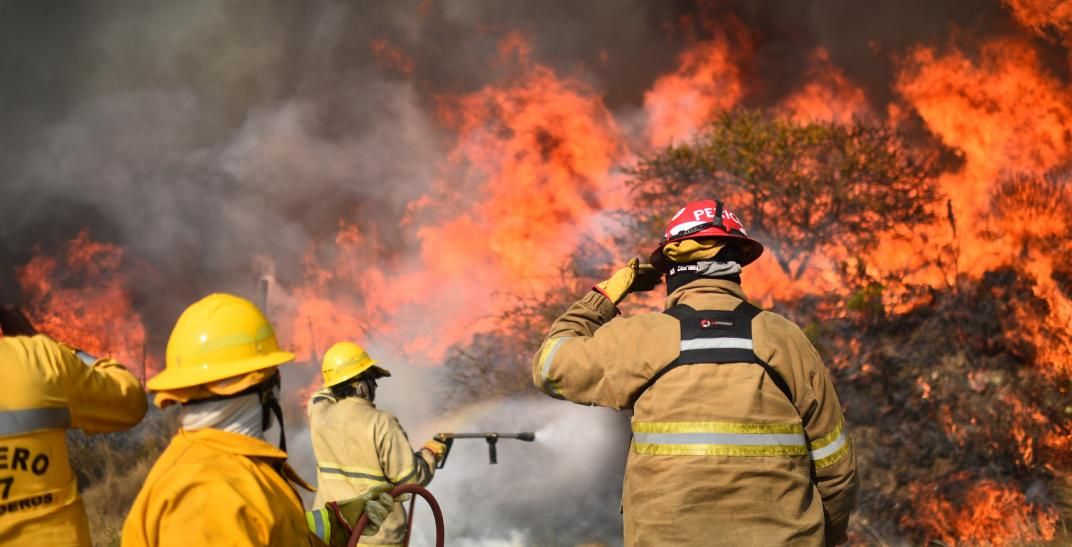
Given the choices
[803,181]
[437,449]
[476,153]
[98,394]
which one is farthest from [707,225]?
[476,153]

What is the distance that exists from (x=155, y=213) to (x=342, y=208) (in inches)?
115

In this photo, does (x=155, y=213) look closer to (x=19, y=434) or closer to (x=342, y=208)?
(x=342, y=208)

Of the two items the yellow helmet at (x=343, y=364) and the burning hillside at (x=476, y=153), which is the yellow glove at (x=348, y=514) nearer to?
the yellow helmet at (x=343, y=364)

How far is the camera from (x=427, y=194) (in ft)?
42.8

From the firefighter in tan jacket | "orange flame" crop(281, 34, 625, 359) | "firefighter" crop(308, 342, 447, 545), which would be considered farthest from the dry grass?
the firefighter in tan jacket

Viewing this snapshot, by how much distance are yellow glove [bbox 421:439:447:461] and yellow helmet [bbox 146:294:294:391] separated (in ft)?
10.1

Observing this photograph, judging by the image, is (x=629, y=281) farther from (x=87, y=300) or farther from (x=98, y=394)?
(x=87, y=300)

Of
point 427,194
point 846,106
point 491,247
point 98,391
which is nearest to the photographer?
point 98,391

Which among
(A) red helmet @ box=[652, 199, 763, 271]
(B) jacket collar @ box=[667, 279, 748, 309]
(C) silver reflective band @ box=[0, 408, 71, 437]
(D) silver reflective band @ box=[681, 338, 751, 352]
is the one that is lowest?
(D) silver reflective band @ box=[681, 338, 751, 352]

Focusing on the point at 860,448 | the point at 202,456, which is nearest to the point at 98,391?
the point at 202,456

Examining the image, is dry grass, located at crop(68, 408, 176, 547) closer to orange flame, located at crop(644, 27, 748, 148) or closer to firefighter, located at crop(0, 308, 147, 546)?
firefighter, located at crop(0, 308, 147, 546)

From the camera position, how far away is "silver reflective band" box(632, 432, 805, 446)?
2.75m

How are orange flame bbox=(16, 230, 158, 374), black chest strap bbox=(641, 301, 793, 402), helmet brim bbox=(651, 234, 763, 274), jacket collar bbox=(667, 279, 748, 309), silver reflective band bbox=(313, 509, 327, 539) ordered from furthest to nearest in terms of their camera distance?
orange flame bbox=(16, 230, 158, 374) → helmet brim bbox=(651, 234, 763, 274) → jacket collar bbox=(667, 279, 748, 309) → black chest strap bbox=(641, 301, 793, 402) → silver reflective band bbox=(313, 509, 327, 539)

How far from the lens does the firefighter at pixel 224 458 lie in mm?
1853
